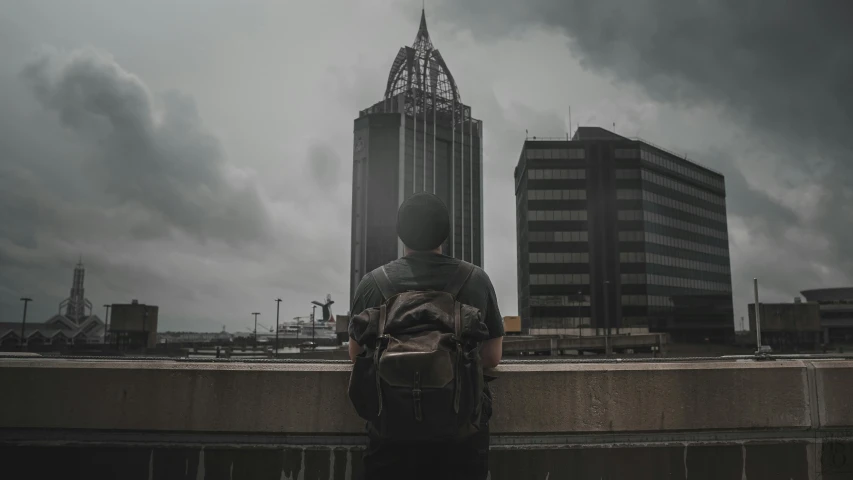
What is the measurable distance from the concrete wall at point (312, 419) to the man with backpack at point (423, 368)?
1.18 meters

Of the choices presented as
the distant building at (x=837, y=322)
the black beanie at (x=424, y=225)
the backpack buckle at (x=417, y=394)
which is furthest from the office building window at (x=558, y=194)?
the backpack buckle at (x=417, y=394)

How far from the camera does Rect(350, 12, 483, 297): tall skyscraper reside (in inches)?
6663

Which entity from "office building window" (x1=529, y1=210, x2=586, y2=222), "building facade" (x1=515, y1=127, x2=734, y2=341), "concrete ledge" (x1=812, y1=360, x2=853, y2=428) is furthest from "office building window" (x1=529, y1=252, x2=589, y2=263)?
"concrete ledge" (x1=812, y1=360, x2=853, y2=428)

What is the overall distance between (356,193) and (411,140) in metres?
24.3

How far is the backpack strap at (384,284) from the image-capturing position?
2955 millimetres

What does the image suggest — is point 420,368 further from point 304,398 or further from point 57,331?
point 57,331

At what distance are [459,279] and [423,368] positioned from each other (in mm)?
641

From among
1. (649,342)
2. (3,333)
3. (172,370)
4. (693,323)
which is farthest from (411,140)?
(172,370)

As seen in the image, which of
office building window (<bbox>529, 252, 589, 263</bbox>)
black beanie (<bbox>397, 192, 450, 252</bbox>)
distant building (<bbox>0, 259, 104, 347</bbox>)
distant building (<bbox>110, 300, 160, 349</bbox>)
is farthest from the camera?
distant building (<bbox>0, 259, 104, 347</bbox>)

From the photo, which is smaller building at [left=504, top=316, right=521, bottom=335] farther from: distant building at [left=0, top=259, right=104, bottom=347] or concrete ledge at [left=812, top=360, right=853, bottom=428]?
distant building at [left=0, top=259, right=104, bottom=347]

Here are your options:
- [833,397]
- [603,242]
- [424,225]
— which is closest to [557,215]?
[603,242]

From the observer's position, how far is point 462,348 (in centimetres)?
265

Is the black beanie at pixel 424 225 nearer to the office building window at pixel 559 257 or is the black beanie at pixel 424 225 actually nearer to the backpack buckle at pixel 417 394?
the backpack buckle at pixel 417 394

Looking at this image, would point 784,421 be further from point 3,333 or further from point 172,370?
point 3,333
